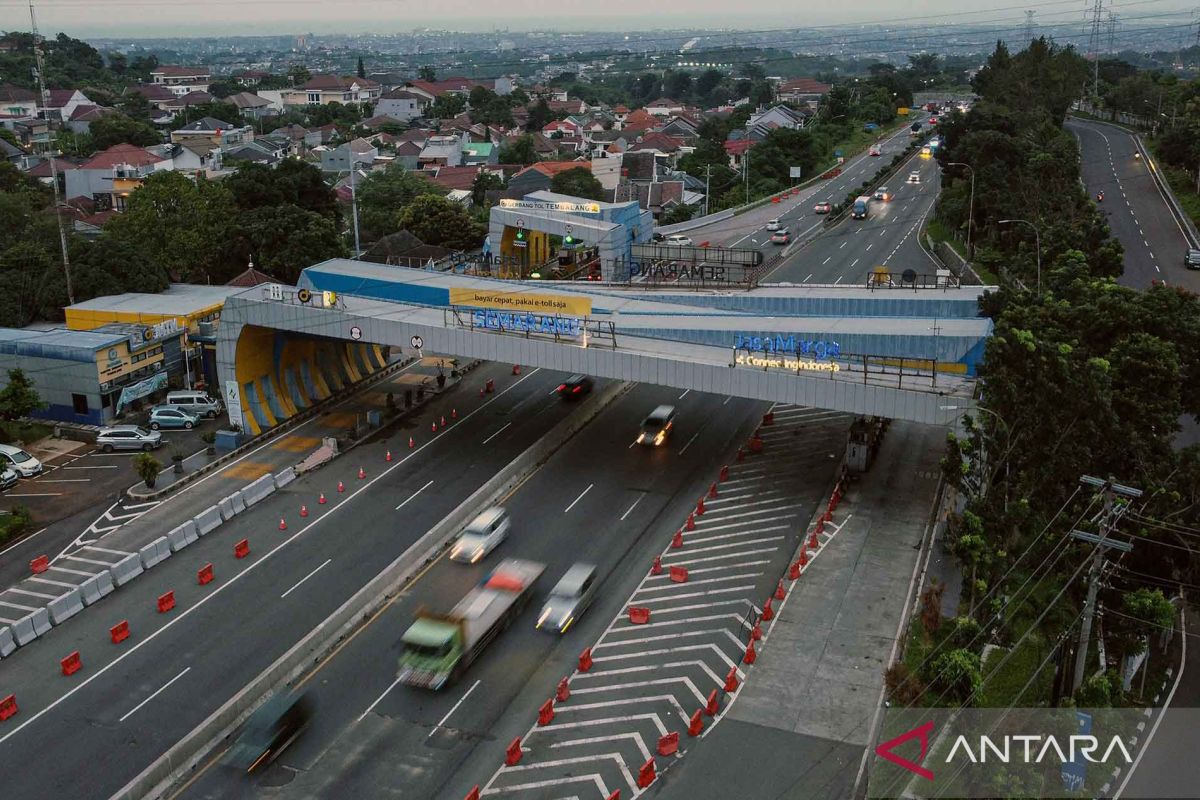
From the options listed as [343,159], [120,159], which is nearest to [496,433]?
[120,159]

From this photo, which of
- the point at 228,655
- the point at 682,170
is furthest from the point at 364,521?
the point at 682,170

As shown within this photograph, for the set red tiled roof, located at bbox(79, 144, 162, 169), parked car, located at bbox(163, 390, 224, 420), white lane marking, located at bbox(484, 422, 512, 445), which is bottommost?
white lane marking, located at bbox(484, 422, 512, 445)

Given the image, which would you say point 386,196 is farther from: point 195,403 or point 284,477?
point 284,477

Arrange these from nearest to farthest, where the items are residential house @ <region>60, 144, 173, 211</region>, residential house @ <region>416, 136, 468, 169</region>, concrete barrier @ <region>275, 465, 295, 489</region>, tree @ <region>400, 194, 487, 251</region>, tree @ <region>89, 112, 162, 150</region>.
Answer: concrete barrier @ <region>275, 465, 295, 489</region> → tree @ <region>400, 194, 487, 251</region> → residential house @ <region>60, 144, 173, 211</region> → tree @ <region>89, 112, 162, 150</region> → residential house @ <region>416, 136, 468, 169</region>

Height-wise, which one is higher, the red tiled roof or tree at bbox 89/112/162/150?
tree at bbox 89/112/162/150

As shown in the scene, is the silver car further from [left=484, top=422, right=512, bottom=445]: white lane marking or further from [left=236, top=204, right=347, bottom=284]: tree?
[left=236, top=204, right=347, bottom=284]: tree

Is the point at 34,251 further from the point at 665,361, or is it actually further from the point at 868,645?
the point at 868,645

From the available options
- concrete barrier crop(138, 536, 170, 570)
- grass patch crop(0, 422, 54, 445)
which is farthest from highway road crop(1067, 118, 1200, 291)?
grass patch crop(0, 422, 54, 445)
